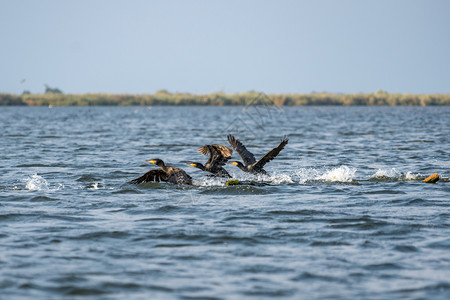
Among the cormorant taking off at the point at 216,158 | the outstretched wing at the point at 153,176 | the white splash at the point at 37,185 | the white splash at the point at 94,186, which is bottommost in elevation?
the white splash at the point at 94,186

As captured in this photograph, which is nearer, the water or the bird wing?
the water

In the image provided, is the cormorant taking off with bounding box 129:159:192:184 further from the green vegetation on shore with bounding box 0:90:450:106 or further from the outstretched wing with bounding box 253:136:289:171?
the green vegetation on shore with bounding box 0:90:450:106

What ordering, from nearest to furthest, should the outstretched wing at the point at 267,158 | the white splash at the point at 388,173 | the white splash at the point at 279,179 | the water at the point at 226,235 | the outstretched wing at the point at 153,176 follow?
the water at the point at 226,235 < the outstretched wing at the point at 267,158 < the outstretched wing at the point at 153,176 < the white splash at the point at 279,179 < the white splash at the point at 388,173

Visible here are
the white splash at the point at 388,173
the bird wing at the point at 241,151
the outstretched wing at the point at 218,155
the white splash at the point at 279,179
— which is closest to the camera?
the outstretched wing at the point at 218,155

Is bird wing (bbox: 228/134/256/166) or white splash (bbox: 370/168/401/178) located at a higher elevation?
bird wing (bbox: 228/134/256/166)

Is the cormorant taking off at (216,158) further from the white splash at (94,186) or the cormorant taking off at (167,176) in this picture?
the white splash at (94,186)

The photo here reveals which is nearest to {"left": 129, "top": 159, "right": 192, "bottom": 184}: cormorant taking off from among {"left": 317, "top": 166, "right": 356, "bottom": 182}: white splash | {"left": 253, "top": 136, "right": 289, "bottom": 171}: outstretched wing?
{"left": 253, "top": 136, "right": 289, "bottom": 171}: outstretched wing

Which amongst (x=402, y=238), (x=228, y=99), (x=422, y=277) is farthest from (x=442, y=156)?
(x=228, y=99)

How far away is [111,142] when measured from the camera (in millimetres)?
29312

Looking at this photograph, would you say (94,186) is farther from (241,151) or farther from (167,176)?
(241,151)

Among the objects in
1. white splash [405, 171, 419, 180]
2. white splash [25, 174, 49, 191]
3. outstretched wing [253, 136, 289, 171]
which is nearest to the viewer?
outstretched wing [253, 136, 289, 171]


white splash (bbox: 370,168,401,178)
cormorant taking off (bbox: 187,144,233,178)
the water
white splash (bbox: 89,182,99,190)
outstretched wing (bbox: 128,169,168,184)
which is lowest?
the water

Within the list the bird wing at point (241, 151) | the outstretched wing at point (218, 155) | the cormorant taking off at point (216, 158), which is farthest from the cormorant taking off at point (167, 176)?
the bird wing at point (241, 151)

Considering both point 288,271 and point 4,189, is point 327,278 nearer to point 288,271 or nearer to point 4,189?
point 288,271
